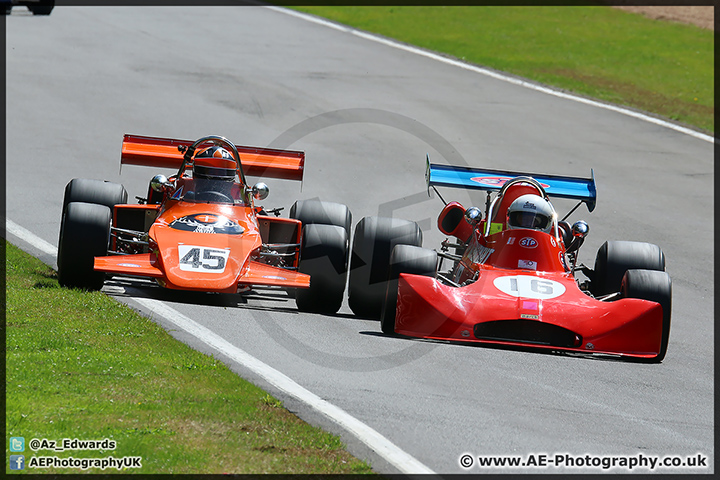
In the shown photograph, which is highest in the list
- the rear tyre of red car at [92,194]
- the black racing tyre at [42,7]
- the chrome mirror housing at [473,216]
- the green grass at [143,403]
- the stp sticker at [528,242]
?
the black racing tyre at [42,7]

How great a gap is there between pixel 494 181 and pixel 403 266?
2.67 meters

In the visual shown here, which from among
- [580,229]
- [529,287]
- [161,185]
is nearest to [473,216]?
[580,229]

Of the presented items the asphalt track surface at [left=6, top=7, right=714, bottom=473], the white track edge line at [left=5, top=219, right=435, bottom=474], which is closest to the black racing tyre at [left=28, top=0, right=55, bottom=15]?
the asphalt track surface at [left=6, top=7, right=714, bottom=473]

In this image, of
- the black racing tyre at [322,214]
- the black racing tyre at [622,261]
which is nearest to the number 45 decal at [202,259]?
the black racing tyre at [322,214]

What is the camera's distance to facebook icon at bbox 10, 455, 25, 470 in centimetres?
626

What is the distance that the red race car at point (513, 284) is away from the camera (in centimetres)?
942

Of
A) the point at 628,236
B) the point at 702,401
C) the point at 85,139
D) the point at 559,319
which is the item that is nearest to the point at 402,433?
the point at 559,319

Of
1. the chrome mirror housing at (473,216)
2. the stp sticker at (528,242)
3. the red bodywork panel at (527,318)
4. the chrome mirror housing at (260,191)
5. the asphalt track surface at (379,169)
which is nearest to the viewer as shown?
the asphalt track surface at (379,169)

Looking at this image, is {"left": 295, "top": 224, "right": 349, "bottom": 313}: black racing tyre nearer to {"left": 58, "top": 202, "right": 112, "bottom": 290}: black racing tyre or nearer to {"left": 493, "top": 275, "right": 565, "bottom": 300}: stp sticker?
{"left": 493, "top": 275, "right": 565, "bottom": 300}: stp sticker

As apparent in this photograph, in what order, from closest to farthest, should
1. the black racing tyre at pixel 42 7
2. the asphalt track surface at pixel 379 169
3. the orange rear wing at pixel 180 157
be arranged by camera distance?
the asphalt track surface at pixel 379 169, the orange rear wing at pixel 180 157, the black racing tyre at pixel 42 7

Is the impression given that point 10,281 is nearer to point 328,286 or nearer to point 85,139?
point 328,286

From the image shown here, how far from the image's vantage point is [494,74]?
28.2 meters

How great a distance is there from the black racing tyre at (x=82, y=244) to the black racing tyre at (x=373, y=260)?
2725 mm

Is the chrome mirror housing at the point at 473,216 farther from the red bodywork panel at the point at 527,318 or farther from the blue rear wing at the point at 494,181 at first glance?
the red bodywork panel at the point at 527,318
